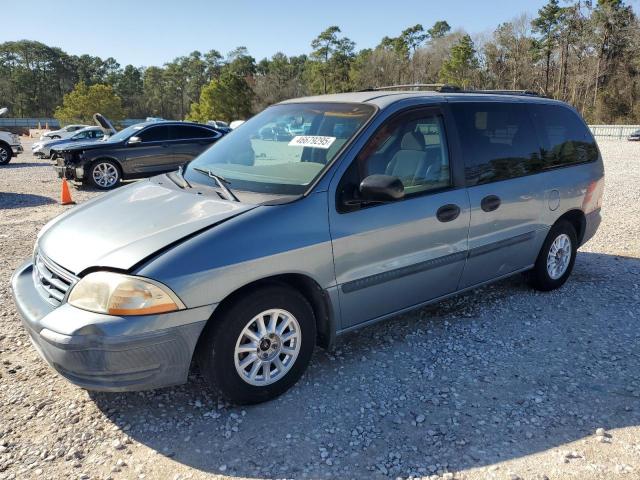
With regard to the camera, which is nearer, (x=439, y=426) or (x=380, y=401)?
(x=439, y=426)

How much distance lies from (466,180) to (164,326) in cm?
246

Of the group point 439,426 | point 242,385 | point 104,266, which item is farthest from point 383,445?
point 104,266

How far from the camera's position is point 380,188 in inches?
119

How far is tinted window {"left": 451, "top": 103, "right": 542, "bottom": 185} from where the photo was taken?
3.87m

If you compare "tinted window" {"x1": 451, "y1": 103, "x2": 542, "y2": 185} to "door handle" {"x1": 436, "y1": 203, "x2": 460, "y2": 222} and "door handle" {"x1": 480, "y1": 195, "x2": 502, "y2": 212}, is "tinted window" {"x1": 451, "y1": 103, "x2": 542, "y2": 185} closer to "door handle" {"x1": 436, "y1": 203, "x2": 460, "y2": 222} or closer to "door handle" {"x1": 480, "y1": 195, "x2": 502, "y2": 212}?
"door handle" {"x1": 480, "y1": 195, "x2": 502, "y2": 212}

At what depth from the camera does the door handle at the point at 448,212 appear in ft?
11.8

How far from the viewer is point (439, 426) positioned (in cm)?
285

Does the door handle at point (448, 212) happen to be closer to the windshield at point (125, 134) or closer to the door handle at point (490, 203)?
the door handle at point (490, 203)

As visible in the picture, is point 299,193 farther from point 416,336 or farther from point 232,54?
point 232,54

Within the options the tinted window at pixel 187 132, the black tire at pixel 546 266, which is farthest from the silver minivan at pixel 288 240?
the tinted window at pixel 187 132

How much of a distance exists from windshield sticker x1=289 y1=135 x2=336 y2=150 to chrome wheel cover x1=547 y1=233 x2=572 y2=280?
262cm

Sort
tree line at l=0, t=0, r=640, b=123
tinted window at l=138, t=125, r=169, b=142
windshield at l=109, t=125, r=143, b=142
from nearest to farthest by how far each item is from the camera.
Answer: windshield at l=109, t=125, r=143, b=142
tinted window at l=138, t=125, r=169, b=142
tree line at l=0, t=0, r=640, b=123

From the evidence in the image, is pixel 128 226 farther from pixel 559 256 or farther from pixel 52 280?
pixel 559 256

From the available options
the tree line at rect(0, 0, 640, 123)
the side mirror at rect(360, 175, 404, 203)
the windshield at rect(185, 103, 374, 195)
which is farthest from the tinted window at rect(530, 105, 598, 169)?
the tree line at rect(0, 0, 640, 123)
